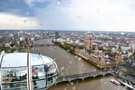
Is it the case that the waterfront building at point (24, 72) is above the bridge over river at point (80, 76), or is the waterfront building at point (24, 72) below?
above

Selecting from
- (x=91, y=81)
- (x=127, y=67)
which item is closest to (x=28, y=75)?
(x=91, y=81)

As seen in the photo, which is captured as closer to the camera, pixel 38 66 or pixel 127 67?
pixel 38 66

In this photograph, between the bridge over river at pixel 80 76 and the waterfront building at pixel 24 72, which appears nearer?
the waterfront building at pixel 24 72

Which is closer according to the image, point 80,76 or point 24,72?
point 24,72

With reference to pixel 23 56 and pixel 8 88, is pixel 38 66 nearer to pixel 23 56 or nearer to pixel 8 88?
pixel 23 56

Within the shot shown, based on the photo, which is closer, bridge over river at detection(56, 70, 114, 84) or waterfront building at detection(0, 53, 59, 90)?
waterfront building at detection(0, 53, 59, 90)

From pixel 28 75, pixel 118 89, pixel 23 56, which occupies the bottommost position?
pixel 118 89

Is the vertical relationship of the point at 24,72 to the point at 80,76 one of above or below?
above

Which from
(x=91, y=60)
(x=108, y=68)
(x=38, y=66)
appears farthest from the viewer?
(x=91, y=60)
